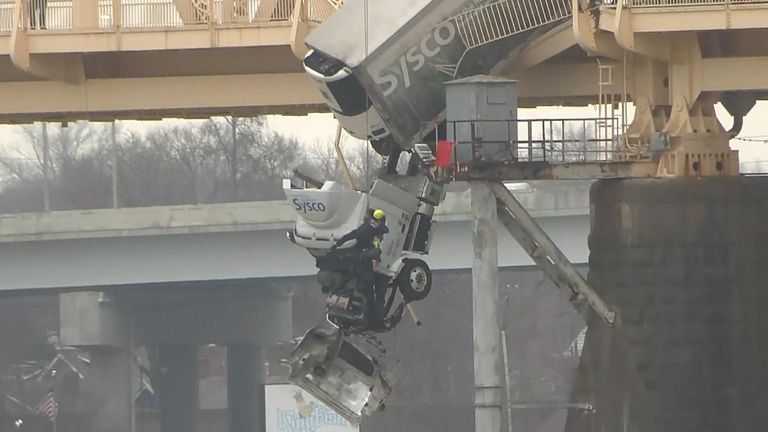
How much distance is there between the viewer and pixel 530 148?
34.2 metres

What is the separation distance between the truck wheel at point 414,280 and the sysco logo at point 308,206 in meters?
1.72

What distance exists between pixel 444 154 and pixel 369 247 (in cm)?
187

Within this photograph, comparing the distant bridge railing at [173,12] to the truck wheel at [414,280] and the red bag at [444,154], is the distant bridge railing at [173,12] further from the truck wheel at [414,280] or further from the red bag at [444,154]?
the truck wheel at [414,280]

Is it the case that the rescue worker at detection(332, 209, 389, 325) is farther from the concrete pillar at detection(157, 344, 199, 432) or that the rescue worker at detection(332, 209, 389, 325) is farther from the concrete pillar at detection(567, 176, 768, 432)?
the concrete pillar at detection(157, 344, 199, 432)

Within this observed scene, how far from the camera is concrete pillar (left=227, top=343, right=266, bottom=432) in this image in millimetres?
90062

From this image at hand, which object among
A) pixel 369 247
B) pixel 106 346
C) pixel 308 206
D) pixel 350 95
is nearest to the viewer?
pixel 369 247

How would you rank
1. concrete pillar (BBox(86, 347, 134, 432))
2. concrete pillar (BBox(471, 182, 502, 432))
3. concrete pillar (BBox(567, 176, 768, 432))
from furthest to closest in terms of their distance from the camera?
1. concrete pillar (BBox(86, 347, 134, 432))
2. concrete pillar (BBox(567, 176, 768, 432))
3. concrete pillar (BBox(471, 182, 502, 432))

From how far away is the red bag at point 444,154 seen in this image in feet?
110

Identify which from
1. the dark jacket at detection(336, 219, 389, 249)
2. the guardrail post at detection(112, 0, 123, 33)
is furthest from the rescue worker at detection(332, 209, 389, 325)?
the guardrail post at detection(112, 0, 123, 33)

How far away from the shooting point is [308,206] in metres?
34.2

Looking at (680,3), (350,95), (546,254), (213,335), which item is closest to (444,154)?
(350,95)

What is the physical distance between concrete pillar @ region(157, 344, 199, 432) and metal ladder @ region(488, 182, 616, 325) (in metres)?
56.0

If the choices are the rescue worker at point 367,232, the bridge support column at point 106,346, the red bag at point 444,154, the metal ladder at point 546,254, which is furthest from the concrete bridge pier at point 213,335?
the red bag at point 444,154

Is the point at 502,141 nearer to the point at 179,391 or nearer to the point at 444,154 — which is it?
the point at 444,154
